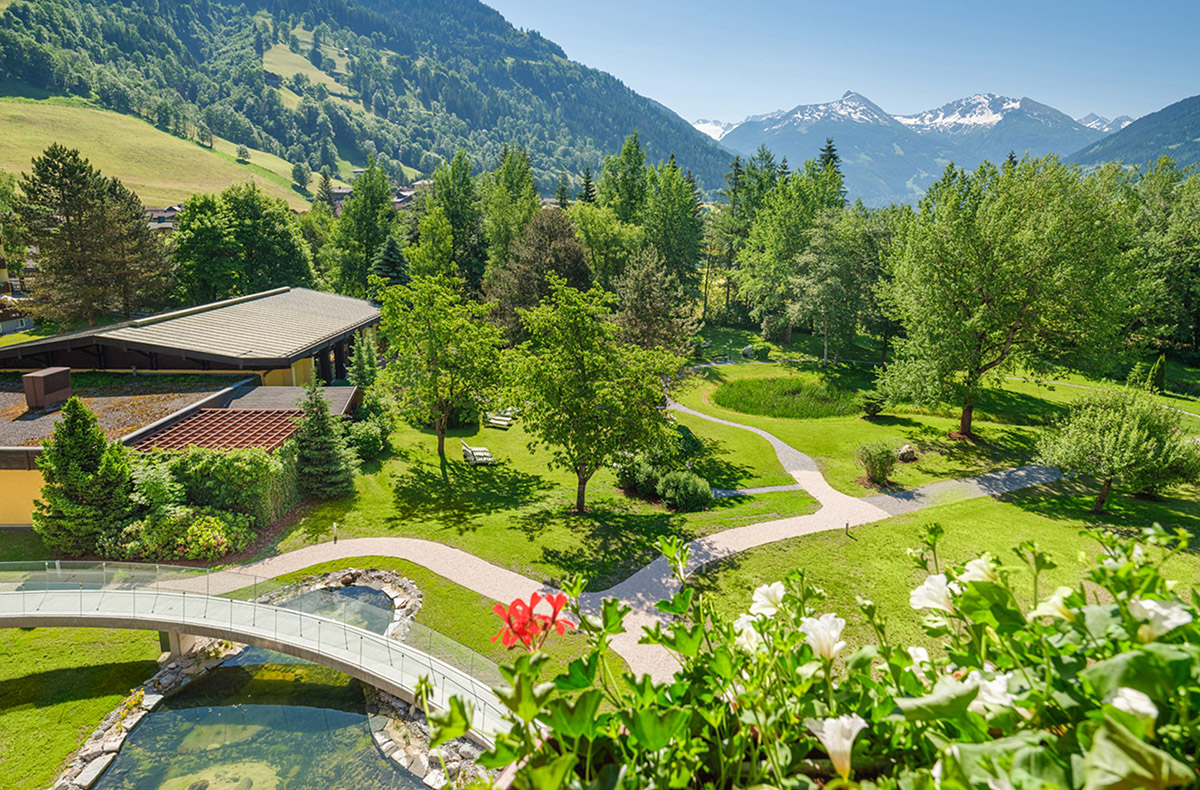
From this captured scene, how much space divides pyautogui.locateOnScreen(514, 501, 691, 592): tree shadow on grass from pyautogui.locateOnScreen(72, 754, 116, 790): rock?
35.3ft

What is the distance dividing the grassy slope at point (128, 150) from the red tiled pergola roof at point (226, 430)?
108m

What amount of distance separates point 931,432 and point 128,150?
6262 inches

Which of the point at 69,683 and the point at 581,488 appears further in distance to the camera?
the point at 581,488

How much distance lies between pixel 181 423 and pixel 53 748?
12.6 metres

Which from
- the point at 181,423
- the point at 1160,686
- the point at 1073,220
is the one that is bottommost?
the point at 181,423

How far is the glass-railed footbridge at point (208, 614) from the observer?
43.9ft

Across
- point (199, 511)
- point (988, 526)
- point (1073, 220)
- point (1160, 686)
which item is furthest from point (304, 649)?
point (1073, 220)

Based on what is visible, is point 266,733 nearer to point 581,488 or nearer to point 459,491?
point 581,488

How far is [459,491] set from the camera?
80.8 feet

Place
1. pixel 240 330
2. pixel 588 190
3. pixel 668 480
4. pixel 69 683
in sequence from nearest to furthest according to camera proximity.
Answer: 1. pixel 69 683
2. pixel 668 480
3. pixel 240 330
4. pixel 588 190

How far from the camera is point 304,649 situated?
1372cm

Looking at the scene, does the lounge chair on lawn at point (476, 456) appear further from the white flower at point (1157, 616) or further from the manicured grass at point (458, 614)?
the white flower at point (1157, 616)

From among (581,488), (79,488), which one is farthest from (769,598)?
(79,488)

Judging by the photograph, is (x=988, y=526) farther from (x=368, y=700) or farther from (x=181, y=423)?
(x=181, y=423)
